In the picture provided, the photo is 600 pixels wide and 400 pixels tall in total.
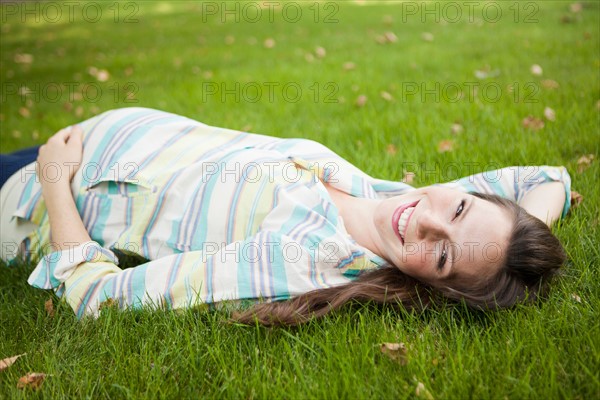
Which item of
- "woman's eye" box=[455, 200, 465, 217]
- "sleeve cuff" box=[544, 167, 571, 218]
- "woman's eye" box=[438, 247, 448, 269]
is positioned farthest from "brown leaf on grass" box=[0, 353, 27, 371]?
"sleeve cuff" box=[544, 167, 571, 218]

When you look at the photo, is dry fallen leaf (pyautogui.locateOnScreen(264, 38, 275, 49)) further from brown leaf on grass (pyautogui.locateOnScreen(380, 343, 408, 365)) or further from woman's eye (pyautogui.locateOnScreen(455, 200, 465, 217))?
brown leaf on grass (pyautogui.locateOnScreen(380, 343, 408, 365))

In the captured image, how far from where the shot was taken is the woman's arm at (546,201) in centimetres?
262

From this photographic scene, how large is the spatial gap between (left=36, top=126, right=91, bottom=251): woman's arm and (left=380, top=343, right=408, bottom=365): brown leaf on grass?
1.27 meters

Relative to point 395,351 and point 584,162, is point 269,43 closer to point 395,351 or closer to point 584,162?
point 584,162

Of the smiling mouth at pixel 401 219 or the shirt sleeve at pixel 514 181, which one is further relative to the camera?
the shirt sleeve at pixel 514 181

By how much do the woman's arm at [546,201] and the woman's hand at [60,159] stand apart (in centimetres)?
206

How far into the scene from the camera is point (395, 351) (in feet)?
6.07

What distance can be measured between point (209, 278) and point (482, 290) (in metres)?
0.97

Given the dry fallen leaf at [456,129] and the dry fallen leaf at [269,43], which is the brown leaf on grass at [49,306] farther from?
the dry fallen leaf at [269,43]

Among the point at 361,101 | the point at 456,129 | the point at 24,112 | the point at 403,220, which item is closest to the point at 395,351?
the point at 403,220

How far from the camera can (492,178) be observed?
9.14 feet

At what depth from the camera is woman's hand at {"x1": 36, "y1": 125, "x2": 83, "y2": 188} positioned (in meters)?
2.54

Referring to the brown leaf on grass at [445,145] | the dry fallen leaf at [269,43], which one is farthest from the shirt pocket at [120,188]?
the dry fallen leaf at [269,43]

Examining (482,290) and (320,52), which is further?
(320,52)
